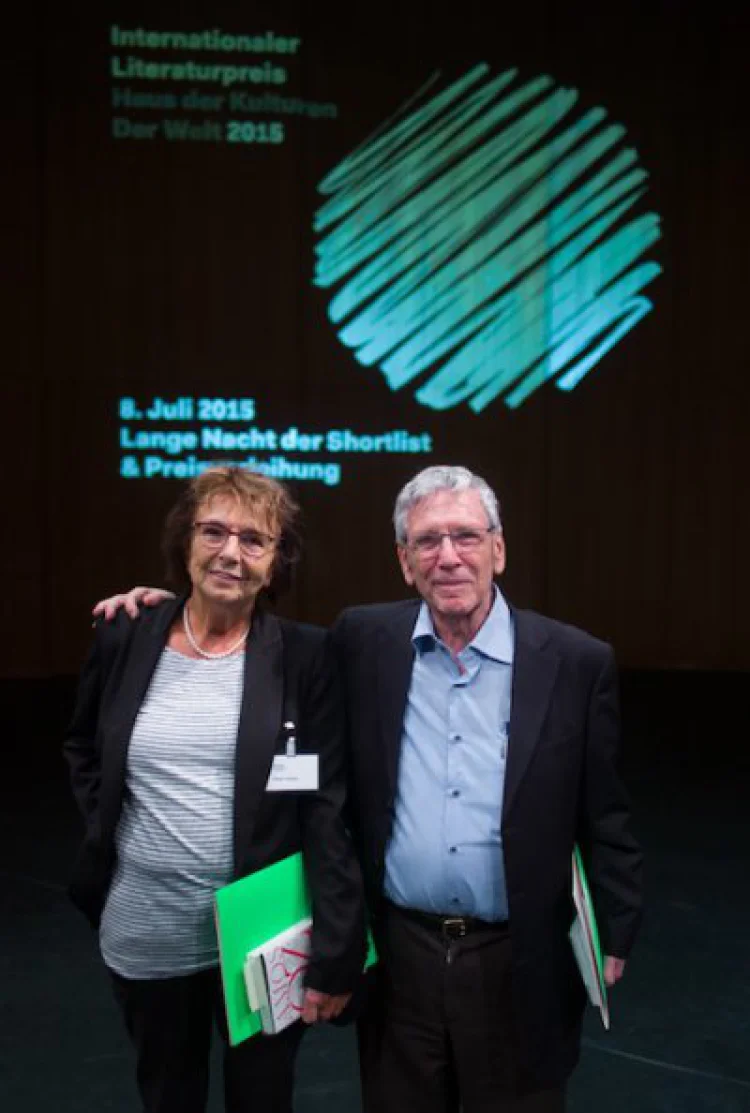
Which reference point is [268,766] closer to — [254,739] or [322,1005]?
[254,739]

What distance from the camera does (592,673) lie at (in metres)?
1.80

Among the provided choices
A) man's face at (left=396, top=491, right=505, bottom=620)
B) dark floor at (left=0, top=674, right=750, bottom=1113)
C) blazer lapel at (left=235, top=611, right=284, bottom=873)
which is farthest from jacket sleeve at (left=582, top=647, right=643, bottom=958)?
dark floor at (left=0, top=674, right=750, bottom=1113)

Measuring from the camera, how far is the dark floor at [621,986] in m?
2.70

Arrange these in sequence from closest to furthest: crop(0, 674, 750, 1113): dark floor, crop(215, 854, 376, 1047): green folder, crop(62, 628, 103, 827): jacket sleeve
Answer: crop(215, 854, 376, 1047): green folder
crop(62, 628, 103, 827): jacket sleeve
crop(0, 674, 750, 1113): dark floor

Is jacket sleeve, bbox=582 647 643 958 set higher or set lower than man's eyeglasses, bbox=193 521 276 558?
lower

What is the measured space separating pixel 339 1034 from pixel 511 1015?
4.64ft

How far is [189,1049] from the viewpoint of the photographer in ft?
5.99

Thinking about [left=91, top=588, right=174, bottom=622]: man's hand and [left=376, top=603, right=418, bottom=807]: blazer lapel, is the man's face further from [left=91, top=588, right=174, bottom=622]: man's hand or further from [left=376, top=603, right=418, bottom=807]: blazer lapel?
[left=91, top=588, right=174, bottom=622]: man's hand

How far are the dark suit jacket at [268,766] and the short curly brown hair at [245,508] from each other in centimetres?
8

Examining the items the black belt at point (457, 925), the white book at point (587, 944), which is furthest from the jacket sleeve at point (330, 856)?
the white book at point (587, 944)

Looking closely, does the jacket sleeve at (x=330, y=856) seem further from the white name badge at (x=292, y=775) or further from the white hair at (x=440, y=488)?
the white hair at (x=440, y=488)

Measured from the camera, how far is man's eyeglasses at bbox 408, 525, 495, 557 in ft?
5.75

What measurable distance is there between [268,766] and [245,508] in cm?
40

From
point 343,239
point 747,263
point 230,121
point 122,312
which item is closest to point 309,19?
point 230,121
